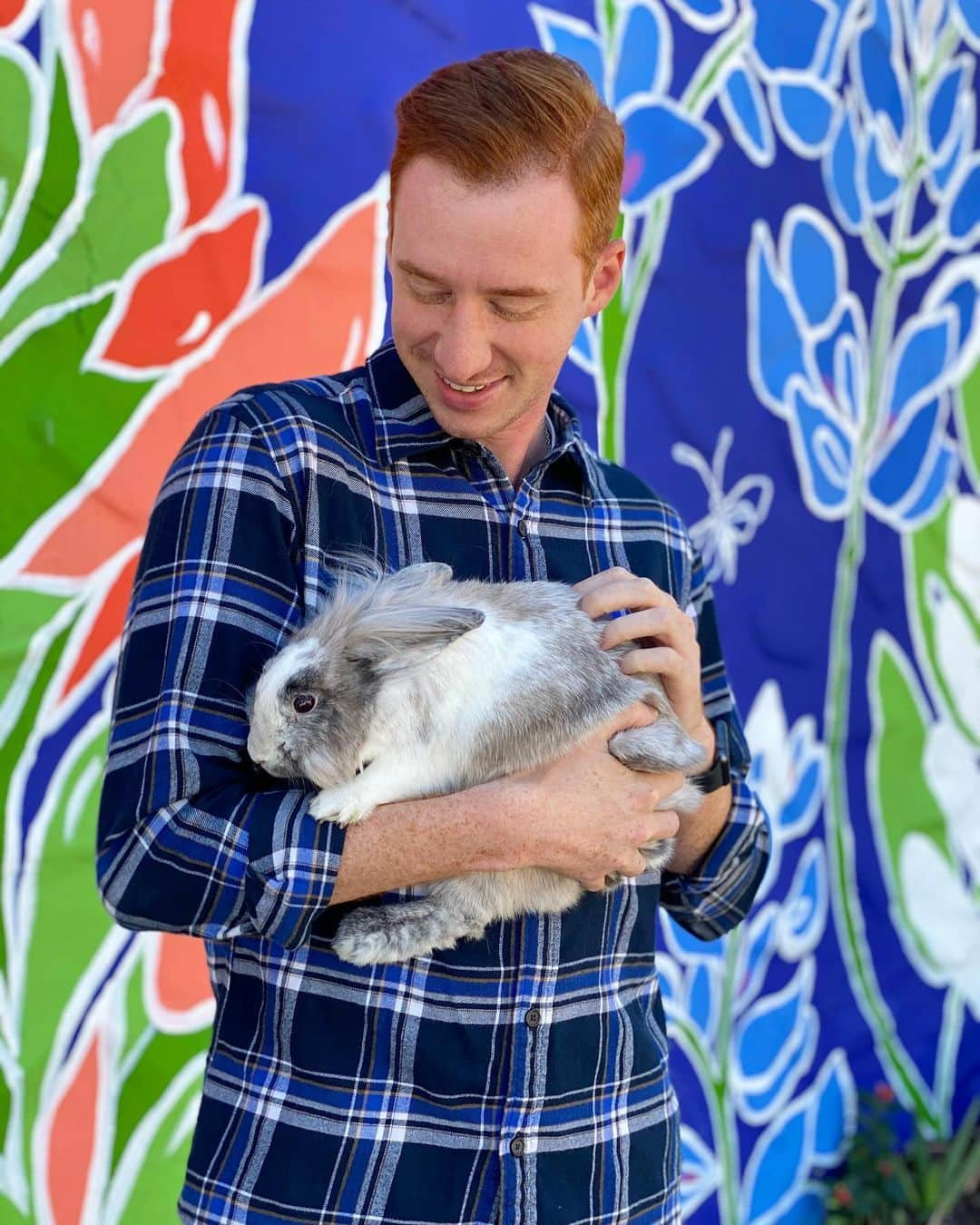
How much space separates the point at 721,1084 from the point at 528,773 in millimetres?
2452

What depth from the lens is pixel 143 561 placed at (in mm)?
1476

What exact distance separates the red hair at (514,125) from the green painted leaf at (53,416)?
1.06 metres

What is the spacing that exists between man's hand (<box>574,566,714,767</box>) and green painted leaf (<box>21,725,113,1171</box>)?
4.25 ft

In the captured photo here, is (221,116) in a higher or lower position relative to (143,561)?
higher

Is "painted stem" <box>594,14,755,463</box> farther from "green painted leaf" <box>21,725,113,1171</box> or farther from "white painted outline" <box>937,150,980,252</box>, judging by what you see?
"green painted leaf" <box>21,725,113,1171</box>

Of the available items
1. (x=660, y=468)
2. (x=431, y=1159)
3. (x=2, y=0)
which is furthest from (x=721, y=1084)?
(x=2, y=0)

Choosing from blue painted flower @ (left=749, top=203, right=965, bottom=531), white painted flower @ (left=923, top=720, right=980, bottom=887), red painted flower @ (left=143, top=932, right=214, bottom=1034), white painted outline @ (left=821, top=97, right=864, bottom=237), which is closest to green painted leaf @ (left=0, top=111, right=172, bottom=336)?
red painted flower @ (left=143, top=932, right=214, bottom=1034)

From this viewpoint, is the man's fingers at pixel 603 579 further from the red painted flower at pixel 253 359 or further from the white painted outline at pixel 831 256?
the white painted outline at pixel 831 256

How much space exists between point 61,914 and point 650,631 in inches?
58.5

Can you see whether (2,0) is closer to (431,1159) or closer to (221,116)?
(221,116)

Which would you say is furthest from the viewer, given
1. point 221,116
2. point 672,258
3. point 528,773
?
point 672,258

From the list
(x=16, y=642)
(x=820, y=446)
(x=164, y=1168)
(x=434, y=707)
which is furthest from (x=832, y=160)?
(x=164, y=1168)

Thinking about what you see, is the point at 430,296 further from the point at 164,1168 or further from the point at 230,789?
the point at 164,1168

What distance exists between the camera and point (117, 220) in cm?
246
